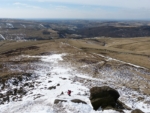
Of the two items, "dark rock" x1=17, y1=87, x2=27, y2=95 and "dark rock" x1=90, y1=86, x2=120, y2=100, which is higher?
"dark rock" x1=90, y1=86, x2=120, y2=100

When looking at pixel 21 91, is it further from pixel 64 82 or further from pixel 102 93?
pixel 102 93

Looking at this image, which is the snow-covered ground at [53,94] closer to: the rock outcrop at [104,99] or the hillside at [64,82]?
the hillside at [64,82]

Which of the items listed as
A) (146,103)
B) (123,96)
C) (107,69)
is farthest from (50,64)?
(146,103)

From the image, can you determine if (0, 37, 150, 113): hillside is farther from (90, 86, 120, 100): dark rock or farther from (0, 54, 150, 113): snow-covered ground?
(90, 86, 120, 100): dark rock

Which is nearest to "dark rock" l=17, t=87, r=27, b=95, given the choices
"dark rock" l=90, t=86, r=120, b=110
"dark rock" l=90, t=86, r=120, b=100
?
"dark rock" l=90, t=86, r=120, b=110

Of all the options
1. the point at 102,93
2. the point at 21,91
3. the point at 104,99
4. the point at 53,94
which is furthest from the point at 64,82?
the point at 104,99
